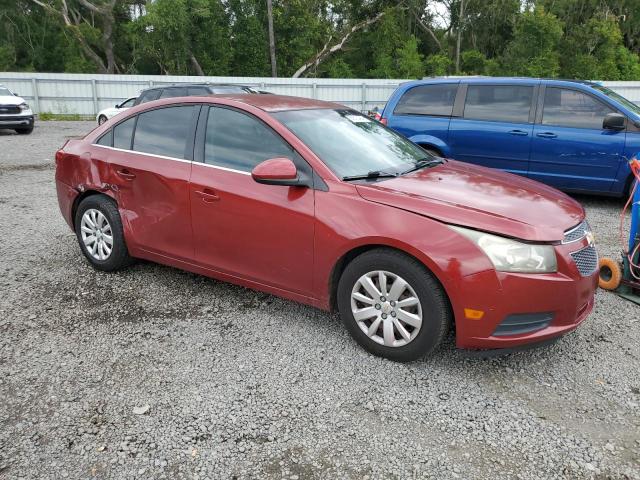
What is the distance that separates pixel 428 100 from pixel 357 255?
5.48 m

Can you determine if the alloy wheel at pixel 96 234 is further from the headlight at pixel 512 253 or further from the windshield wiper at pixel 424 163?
the headlight at pixel 512 253

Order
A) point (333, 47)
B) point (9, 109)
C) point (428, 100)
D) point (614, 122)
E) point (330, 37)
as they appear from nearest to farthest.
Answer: point (614, 122) → point (428, 100) → point (9, 109) → point (330, 37) → point (333, 47)

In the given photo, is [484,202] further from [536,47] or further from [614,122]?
[536,47]

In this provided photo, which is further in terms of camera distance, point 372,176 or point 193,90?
point 193,90

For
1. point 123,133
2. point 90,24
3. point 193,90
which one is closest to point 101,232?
point 123,133

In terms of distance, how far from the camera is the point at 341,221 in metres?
3.40

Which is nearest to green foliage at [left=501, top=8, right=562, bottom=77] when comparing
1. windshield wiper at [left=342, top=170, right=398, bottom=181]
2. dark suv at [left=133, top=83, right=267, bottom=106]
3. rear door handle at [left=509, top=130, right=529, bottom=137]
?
dark suv at [left=133, top=83, right=267, bottom=106]

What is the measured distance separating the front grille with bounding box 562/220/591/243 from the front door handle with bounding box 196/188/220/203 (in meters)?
2.30

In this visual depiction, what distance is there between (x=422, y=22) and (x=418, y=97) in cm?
4157

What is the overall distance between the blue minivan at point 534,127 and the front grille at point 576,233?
4.24 m

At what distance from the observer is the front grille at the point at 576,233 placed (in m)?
3.23

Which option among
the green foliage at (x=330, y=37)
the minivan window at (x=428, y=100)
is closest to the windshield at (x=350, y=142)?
the minivan window at (x=428, y=100)

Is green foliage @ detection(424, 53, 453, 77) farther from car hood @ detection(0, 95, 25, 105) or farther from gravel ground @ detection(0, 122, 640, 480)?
gravel ground @ detection(0, 122, 640, 480)

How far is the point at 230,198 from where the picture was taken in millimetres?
3857
